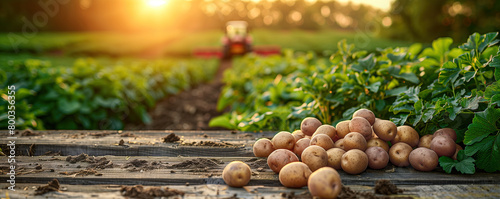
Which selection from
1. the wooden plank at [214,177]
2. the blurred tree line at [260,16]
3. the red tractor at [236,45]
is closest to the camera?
the wooden plank at [214,177]

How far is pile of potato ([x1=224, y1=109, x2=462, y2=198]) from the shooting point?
5.86 ft

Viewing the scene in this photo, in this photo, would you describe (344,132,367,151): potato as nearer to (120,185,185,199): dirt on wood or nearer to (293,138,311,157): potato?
(293,138,311,157): potato

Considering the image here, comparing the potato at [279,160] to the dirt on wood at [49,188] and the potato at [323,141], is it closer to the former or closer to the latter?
the potato at [323,141]

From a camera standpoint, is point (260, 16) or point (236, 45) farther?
point (260, 16)

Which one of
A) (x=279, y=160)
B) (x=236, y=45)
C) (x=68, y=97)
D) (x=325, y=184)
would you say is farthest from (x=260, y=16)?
(x=325, y=184)

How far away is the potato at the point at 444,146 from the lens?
190 cm

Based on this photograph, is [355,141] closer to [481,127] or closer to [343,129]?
[343,129]

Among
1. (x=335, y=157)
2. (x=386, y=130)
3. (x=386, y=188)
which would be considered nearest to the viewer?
(x=386, y=188)

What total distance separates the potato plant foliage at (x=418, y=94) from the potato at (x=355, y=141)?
0.34m

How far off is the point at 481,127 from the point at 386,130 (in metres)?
0.45

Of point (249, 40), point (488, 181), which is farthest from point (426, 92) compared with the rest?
point (249, 40)

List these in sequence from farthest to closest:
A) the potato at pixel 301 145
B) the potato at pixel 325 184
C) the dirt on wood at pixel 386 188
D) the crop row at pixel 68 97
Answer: the crop row at pixel 68 97, the potato at pixel 301 145, the dirt on wood at pixel 386 188, the potato at pixel 325 184

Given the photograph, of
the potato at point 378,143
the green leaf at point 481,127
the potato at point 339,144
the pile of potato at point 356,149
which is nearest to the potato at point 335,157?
the pile of potato at point 356,149

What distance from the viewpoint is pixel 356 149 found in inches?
72.7
